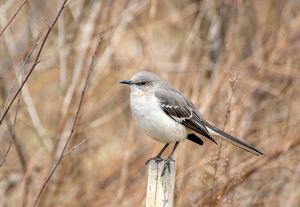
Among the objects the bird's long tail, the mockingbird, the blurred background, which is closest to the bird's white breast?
the mockingbird

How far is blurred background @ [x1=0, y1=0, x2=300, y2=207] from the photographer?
15.3 ft

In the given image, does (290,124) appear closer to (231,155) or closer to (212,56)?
(231,155)

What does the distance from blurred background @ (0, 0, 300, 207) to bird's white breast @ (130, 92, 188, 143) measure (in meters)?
1.00

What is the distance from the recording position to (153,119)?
10.9 ft

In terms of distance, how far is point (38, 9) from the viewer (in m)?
6.69

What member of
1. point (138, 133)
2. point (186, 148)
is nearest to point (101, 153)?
point (138, 133)

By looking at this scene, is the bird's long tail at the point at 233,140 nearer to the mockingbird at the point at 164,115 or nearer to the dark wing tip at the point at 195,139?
the mockingbird at the point at 164,115

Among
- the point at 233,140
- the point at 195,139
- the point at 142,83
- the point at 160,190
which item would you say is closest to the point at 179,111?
the point at 195,139

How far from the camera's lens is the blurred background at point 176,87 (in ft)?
15.3

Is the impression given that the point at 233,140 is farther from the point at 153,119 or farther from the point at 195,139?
the point at 153,119

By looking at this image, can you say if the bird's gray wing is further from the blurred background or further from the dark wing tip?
the blurred background

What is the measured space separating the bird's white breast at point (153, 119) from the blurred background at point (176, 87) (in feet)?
3.28

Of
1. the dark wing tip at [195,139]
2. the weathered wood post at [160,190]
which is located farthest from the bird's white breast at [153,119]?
the weathered wood post at [160,190]

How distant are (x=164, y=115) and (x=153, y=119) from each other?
193 mm
